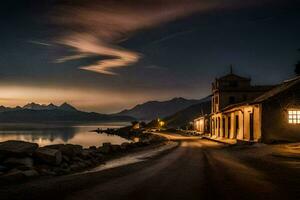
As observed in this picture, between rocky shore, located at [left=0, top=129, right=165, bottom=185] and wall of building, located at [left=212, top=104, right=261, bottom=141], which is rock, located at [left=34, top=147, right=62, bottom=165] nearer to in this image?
rocky shore, located at [left=0, top=129, right=165, bottom=185]

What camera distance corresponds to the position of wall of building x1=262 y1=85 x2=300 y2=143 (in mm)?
34219

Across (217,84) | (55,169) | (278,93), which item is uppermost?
(217,84)

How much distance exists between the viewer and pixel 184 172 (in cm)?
1656

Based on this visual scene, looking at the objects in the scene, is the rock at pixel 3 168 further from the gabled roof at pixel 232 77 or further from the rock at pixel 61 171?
the gabled roof at pixel 232 77

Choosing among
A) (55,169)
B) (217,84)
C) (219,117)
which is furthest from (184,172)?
(217,84)

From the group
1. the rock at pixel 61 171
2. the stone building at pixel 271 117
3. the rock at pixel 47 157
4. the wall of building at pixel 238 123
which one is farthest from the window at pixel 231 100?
the rock at pixel 61 171

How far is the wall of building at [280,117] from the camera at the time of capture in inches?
1347

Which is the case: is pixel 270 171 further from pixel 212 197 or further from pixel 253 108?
pixel 253 108

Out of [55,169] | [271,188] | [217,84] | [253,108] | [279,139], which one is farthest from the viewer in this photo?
[217,84]

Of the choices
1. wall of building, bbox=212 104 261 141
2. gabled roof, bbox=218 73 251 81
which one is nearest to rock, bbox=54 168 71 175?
wall of building, bbox=212 104 261 141

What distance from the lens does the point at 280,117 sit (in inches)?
1357

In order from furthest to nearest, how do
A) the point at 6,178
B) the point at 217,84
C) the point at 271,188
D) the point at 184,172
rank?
the point at 217,84, the point at 184,172, the point at 6,178, the point at 271,188

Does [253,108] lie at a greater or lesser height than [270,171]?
greater

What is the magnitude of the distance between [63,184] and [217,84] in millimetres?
61425
